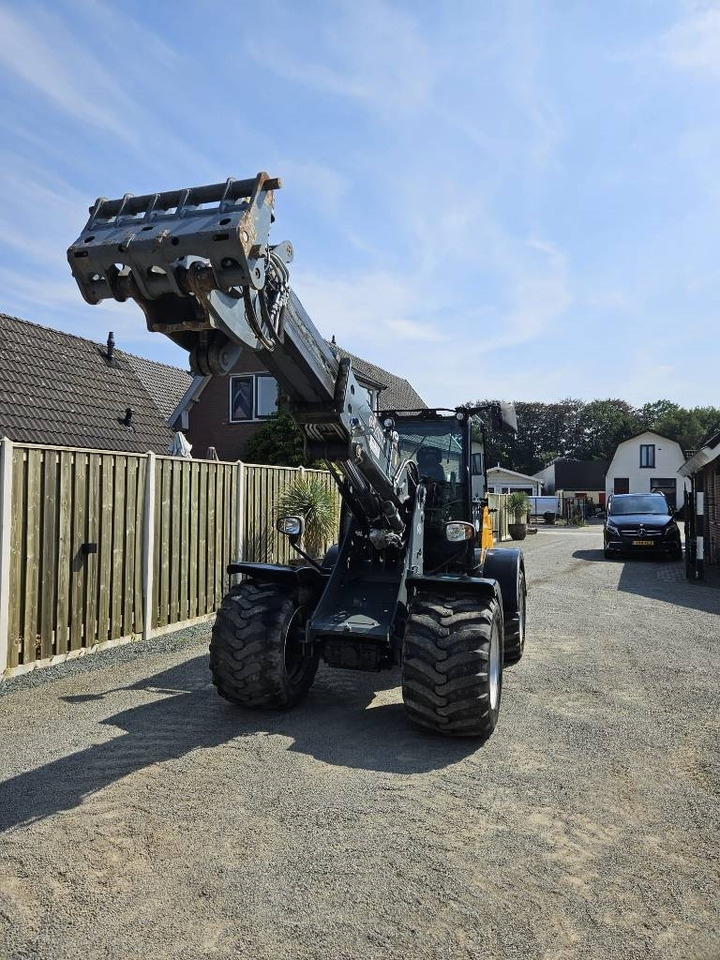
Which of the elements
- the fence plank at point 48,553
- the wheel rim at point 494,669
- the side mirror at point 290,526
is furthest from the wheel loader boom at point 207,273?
the fence plank at point 48,553

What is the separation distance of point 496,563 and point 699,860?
3582mm

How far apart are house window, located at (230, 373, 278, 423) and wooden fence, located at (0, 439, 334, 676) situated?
41.9ft

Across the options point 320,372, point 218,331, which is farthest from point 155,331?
point 320,372

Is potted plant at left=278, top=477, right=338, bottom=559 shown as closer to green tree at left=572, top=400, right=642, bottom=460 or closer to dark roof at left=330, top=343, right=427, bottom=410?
dark roof at left=330, top=343, right=427, bottom=410

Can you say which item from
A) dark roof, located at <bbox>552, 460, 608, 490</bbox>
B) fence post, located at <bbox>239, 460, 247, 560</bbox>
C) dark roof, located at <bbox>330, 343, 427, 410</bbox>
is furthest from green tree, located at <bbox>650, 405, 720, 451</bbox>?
fence post, located at <bbox>239, 460, 247, 560</bbox>

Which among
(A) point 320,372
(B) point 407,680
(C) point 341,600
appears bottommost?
(B) point 407,680

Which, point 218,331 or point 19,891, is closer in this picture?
point 19,891

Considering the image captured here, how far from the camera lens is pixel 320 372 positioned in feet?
13.9

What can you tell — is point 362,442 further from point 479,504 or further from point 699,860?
point 699,860

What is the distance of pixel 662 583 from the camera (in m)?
13.3

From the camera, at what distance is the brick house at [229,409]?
22375 millimetres

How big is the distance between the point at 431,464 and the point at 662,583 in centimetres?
878

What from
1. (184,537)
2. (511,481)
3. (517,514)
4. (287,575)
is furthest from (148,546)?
(511,481)

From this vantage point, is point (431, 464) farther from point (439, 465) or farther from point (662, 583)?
Result: point (662, 583)
